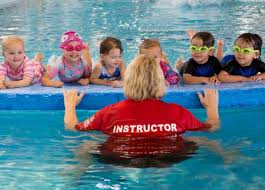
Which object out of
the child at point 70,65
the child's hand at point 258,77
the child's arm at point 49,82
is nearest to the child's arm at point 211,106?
the child's hand at point 258,77

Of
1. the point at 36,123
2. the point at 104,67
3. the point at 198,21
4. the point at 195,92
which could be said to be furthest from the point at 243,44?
the point at 198,21

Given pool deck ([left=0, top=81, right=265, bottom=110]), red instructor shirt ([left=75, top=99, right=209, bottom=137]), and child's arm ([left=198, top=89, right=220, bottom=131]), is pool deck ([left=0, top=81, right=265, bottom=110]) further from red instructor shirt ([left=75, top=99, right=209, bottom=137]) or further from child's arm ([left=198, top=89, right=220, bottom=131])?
red instructor shirt ([left=75, top=99, right=209, bottom=137])

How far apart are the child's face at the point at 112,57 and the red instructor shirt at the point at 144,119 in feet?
3.91

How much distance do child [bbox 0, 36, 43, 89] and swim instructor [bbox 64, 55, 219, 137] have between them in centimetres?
139

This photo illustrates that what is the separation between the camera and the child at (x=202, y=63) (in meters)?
5.00

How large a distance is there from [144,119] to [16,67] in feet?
6.14

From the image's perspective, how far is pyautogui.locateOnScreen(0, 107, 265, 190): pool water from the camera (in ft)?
11.9

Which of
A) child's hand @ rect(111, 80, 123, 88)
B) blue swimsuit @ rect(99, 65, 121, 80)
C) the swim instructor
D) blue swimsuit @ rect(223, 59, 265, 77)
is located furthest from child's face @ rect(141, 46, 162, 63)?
the swim instructor

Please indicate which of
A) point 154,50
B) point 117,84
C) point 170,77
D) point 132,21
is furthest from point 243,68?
point 132,21

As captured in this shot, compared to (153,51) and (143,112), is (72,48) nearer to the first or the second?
(153,51)

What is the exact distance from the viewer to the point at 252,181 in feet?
12.0

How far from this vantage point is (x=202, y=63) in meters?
5.13

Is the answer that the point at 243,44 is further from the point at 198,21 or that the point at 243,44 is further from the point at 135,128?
the point at 198,21

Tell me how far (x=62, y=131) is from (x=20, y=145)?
15.9 inches
